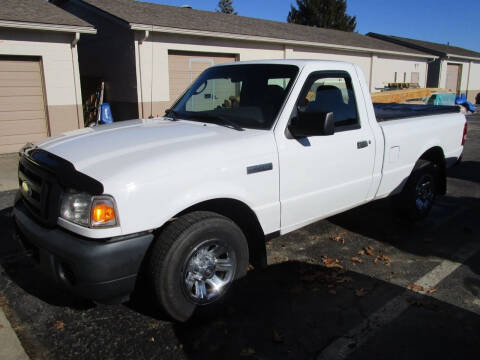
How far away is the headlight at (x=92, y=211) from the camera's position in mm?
2656

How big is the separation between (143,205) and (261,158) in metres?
1.09

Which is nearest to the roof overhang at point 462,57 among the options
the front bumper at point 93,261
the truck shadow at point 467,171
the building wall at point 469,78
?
the building wall at point 469,78

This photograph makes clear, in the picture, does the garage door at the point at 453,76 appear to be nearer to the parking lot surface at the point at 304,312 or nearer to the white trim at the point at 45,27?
the white trim at the point at 45,27

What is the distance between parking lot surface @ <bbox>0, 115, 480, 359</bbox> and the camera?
9.70ft

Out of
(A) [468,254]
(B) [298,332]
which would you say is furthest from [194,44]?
(B) [298,332]

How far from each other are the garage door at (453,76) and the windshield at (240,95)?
30674 mm

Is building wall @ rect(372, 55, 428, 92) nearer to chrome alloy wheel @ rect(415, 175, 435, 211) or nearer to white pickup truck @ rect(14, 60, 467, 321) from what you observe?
chrome alloy wheel @ rect(415, 175, 435, 211)

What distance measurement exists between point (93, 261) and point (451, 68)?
33734mm

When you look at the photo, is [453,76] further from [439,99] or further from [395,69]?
[439,99]

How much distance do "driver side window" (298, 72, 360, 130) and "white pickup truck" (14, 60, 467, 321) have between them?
0.01 m

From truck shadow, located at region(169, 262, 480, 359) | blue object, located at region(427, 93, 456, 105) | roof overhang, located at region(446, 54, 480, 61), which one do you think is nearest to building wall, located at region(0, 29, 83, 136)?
truck shadow, located at region(169, 262, 480, 359)

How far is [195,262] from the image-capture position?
10.2 feet

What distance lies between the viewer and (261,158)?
3.38 metres

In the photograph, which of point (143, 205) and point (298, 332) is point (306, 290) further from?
point (143, 205)
